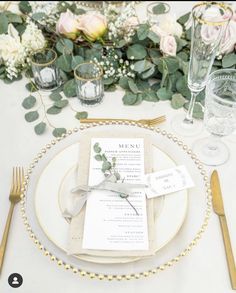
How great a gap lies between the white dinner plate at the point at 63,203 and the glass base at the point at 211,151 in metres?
0.12

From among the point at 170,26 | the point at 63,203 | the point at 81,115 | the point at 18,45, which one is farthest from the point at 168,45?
the point at 63,203

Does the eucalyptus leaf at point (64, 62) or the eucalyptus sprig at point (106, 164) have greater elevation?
the eucalyptus leaf at point (64, 62)

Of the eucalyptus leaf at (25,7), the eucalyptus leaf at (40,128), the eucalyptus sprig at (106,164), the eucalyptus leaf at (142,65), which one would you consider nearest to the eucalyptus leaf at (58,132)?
the eucalyptus leaf at (40,128)

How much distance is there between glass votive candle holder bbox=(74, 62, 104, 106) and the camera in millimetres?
901

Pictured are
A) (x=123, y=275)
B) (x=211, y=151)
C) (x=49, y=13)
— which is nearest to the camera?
(x=123, y=275)

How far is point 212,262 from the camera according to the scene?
646mm

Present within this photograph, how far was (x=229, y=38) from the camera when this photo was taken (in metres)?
0.90

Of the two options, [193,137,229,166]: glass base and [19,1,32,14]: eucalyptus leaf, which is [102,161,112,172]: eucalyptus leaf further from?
[19,1,32,14]: eucalyptus leaf

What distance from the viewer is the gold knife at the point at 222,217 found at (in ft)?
2.06

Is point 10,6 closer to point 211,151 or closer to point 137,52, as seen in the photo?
point 137,52

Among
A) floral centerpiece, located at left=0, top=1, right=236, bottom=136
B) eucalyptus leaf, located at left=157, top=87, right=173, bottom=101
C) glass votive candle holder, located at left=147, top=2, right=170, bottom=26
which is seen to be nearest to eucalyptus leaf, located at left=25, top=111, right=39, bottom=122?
floral centerpiece, located at left=0, top=1, right=236, bottom=136

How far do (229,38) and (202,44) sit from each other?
20 centimetres

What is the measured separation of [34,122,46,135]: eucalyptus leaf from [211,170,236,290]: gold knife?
400mm

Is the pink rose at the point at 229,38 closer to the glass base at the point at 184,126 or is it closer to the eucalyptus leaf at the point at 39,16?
the glass base at the point at 184,126
